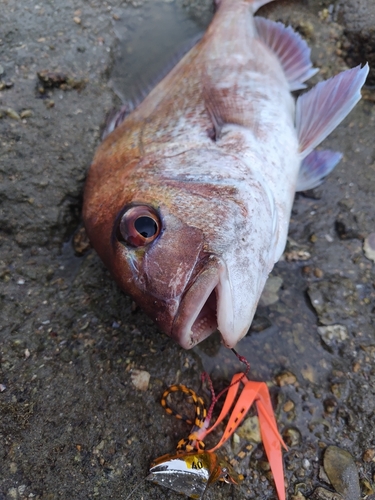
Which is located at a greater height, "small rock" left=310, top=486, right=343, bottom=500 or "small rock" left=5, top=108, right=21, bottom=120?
"small rock" left=5, top=108, right=21, bottom=120

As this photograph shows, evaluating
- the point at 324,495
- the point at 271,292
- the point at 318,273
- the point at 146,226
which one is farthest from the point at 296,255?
the point at 324,495

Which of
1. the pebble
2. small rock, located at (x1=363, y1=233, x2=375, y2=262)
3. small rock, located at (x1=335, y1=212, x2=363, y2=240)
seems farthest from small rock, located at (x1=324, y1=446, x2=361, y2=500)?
small rock, located at (x1=335, y1=212, x2=363, y2=240)

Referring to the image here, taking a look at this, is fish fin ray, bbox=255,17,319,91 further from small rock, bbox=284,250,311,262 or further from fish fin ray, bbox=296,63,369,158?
small rock, bbox=284,250,311,262

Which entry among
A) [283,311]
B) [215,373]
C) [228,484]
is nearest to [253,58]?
[283,311]

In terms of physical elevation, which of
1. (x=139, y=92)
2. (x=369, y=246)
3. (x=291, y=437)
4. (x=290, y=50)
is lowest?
(x=291, y=437)

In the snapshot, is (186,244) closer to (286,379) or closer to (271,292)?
(271,292)

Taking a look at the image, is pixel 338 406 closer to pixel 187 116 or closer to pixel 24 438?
pixel 24 438

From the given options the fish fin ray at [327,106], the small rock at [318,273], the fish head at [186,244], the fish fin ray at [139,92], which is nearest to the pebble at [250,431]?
the fish head at [186,244]
